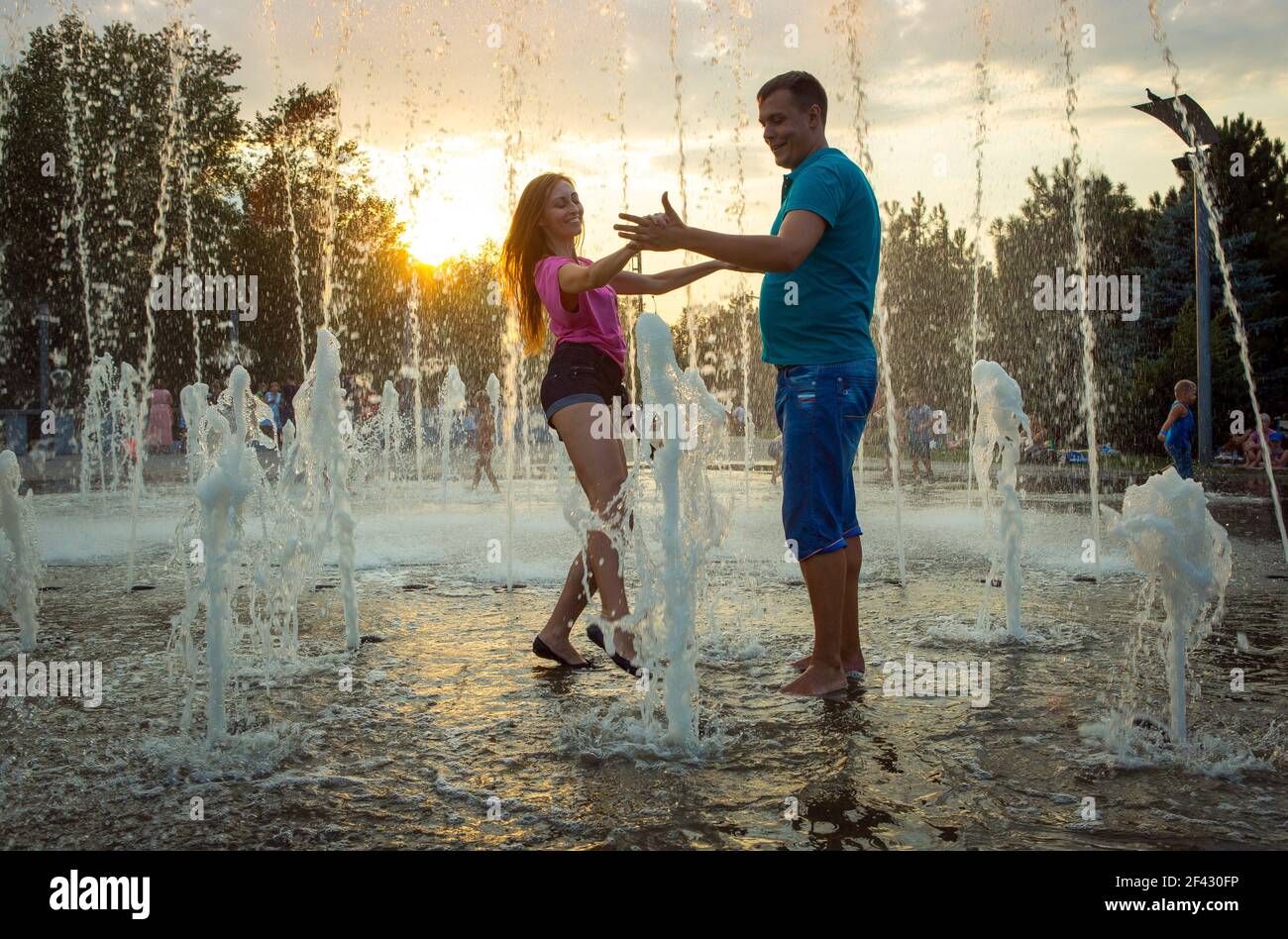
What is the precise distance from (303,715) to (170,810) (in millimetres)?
834

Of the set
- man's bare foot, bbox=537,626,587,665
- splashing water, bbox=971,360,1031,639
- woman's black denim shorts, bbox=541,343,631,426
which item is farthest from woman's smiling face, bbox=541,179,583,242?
splashing water, bbox=971,360,1031,639

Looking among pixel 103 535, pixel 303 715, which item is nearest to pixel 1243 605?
pixel 303 715

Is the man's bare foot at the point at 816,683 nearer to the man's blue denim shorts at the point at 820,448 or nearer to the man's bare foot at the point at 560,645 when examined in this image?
the man's blue denim shorts at the point at 820,448

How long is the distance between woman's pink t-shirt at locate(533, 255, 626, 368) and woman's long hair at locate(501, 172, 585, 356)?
0.11 metres

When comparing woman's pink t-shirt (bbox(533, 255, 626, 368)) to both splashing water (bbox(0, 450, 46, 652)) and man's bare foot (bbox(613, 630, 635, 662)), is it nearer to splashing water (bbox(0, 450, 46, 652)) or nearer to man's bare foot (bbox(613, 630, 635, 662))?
man's bare foot (bbox(613, 630, 635, 662))

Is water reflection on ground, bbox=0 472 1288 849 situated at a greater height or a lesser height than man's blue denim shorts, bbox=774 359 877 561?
lesser

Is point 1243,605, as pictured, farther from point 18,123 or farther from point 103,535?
point 18,123

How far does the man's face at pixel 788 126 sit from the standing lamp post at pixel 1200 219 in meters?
7.91

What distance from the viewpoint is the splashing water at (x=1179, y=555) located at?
104 inches

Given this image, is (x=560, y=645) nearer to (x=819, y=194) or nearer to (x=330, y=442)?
(x=330, y=442)

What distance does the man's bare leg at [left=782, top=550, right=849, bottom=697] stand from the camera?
10.9 ft

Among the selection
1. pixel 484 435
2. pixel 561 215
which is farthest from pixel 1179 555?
pixel 484 435

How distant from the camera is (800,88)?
353cm
